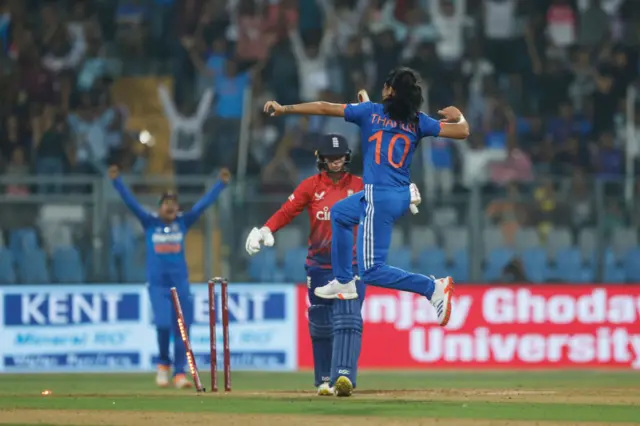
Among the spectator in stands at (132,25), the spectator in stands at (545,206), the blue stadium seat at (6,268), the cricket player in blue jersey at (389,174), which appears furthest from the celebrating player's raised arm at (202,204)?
the spectator in stands at (132,25)

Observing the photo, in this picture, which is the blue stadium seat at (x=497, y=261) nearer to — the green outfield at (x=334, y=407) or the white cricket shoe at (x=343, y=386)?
the green outfield at (x=334, y=407)

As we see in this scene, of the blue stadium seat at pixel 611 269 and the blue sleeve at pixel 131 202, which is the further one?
the blue stadium seat at pixel 611 269

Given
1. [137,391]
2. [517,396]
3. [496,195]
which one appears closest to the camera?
[517,396]

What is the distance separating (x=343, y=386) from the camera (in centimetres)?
1135

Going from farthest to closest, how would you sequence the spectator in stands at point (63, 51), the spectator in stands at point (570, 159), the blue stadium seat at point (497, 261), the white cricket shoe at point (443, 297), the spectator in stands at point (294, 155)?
1. the spectator in stands at point (63, 51)
2. the spectator in stands at point (570, 159)
3. the spectator in stands at point (294, 155)
4. the blue stadium seat at point (497, 261)
5. the white cricket shoe at point (443, 297)

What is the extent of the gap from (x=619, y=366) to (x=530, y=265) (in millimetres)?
1828

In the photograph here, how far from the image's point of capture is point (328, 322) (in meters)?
12.3

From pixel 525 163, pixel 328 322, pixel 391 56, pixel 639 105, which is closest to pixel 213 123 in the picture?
pixel 391 56

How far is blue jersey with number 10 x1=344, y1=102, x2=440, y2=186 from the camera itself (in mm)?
10859

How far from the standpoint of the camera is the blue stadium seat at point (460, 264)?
18.1 metres

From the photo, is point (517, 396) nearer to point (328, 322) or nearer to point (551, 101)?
point (328, 322)

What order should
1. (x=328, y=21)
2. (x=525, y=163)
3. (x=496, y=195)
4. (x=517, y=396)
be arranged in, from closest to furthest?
(x=517, y=396), (x=496, y=195), (x=525, y=163), (x=328, y=21)

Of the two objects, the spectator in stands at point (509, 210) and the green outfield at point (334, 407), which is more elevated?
the spectator in stands at point (509, 210)

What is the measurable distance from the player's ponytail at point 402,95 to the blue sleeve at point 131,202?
518 centimetres
